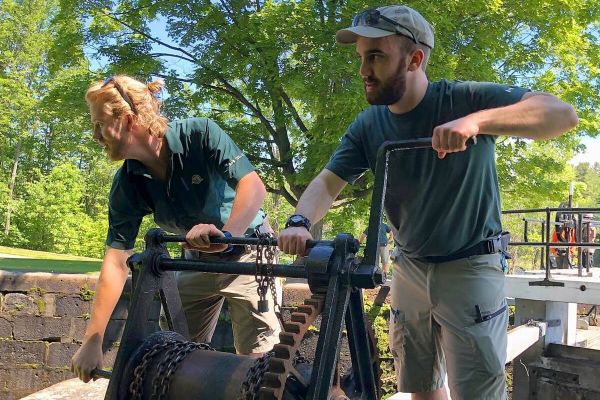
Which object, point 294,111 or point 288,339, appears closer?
point 288,339

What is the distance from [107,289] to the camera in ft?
8.87

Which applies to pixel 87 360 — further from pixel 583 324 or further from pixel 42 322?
pixel 583 324

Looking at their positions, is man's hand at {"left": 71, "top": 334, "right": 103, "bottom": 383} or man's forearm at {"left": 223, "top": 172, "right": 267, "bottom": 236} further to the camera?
man's forearm at {"left": 223, "top": 172, "right": 267, "bottom": 236}

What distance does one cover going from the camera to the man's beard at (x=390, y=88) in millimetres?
2402

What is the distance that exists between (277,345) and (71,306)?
7237 mm

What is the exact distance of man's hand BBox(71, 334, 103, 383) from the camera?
7.60 ft

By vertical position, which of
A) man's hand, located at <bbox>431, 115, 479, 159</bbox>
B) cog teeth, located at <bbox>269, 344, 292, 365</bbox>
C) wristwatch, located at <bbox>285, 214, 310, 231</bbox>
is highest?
man's hand, located at <bbox>431, 115, 479, 159</bbox>

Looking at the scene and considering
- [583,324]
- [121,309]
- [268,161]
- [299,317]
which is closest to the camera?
[299,317]

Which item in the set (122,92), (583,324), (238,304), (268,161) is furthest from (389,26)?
(268,161)

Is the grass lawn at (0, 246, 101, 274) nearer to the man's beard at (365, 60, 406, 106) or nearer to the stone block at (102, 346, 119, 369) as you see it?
the stone block at (102, 346, 119, 369)

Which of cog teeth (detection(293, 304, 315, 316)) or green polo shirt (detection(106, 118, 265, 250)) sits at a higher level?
green polo shirt (detection(106, 118, 265, 250))

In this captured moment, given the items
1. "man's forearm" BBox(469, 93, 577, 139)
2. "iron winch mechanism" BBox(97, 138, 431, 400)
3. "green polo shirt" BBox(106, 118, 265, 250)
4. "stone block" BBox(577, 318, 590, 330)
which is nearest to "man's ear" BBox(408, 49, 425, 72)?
"man's forearm" BBox(469, 93, 577, 139)

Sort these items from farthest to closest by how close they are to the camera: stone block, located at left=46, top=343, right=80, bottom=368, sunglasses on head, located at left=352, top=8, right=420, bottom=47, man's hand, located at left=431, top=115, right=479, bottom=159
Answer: stone block, located at left=46, top=343, right=80, bottom=368 → sunglasses on head, located at left=352, top=8, right=420, bottom=47 → man's hand, located at left=431, top=115, right=479, bottom=159

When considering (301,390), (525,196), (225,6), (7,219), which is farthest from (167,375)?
(7,219)
